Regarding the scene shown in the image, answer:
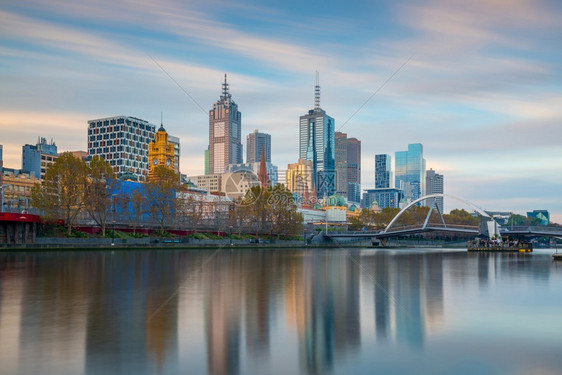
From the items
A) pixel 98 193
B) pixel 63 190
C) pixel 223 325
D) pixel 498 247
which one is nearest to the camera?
pixel 223 325

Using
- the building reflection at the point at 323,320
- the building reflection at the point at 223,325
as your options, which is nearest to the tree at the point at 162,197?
the building reflection at the point at 223,325

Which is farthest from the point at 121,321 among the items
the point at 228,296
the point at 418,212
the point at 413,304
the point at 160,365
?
the point at 418,212

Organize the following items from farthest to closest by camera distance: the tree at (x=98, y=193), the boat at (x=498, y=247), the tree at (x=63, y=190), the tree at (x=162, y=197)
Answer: the tree at (x=162, y=197), the boat at (x=498, y=247), the tree at (x=98, y=193), the tree at (x=63, y=190)

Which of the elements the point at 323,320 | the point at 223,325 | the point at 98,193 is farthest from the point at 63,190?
the point at 323,320

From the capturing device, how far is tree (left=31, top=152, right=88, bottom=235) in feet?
266

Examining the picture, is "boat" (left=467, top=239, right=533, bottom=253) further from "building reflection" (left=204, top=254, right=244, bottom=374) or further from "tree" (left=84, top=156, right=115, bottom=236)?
"building reflection" (left=204, top=254, right=244, bottom=374)

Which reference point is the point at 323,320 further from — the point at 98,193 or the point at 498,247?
the point at 498,247

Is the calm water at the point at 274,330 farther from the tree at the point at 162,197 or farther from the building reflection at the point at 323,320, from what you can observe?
the tree at the point at 162,197

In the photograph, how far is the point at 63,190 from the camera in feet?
269

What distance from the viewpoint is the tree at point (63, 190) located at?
3191 inches

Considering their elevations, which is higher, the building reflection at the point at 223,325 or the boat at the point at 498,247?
the building reflection at the point at 223,325

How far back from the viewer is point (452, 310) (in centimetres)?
1759

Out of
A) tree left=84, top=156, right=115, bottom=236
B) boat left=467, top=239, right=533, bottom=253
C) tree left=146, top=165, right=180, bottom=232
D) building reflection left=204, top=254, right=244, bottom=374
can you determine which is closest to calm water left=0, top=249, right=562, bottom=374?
building reflection left=204, top=254, right=244, bottom=374

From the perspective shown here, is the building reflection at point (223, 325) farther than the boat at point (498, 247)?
No
